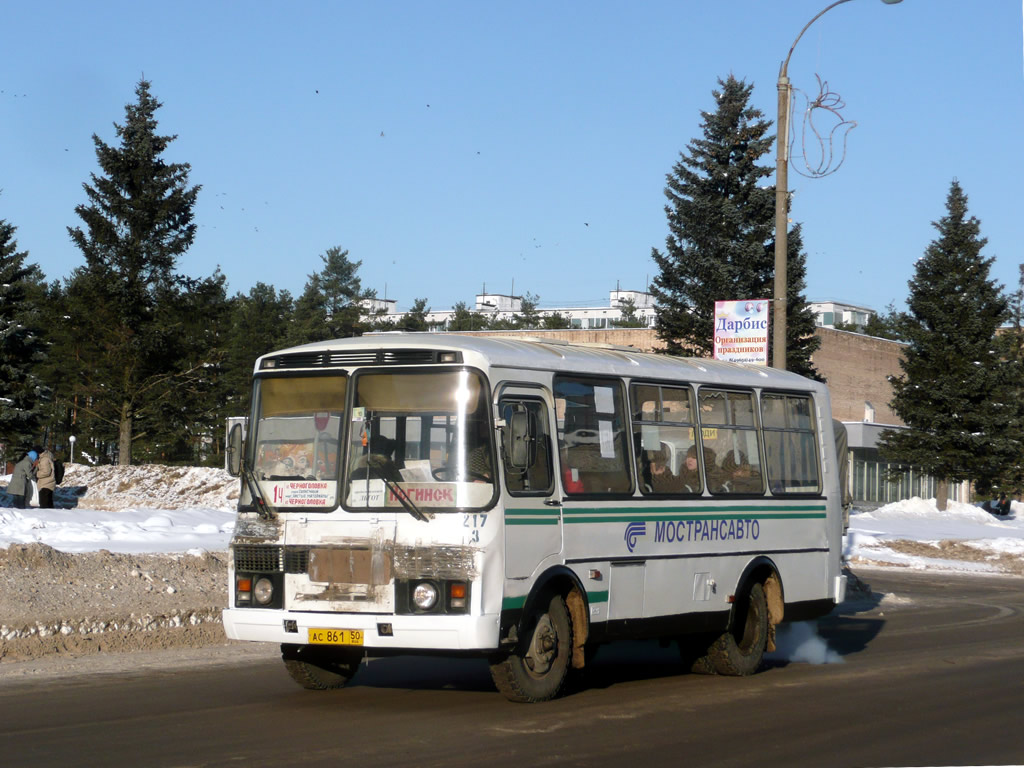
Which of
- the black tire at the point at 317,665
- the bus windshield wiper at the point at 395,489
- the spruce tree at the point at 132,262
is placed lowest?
the black tire at the point at 317,665

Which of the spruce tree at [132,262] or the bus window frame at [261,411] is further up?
the spruce tree at [132,262]

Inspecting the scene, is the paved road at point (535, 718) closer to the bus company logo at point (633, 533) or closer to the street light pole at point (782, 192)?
the bus company logo at point (633, 533)

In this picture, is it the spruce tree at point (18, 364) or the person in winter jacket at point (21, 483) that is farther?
the spruce tree at point (18, 364)

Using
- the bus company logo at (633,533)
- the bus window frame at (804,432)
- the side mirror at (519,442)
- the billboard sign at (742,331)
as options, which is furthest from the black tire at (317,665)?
the billboard sign at (742,331)

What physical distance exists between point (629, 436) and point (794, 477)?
2.96m

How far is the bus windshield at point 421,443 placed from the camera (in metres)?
10.0

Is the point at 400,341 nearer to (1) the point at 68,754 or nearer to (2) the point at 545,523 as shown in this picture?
→ (2) the point at 545,523

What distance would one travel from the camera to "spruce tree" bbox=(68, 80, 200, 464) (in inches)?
1908

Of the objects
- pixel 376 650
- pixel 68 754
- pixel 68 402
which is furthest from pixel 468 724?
pixel 68 402

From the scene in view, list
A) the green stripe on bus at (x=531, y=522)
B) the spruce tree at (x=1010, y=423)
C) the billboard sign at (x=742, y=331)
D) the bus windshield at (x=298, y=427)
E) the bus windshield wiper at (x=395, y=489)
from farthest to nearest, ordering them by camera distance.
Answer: the spruce tree at (x=1010, y=423), the billboard sign at (x=742, y=331), the bus windshield at (x=298, y=427), the green stripe on bus at (x=531, y=522), the bus windshield wiper at (x=395, y=489)

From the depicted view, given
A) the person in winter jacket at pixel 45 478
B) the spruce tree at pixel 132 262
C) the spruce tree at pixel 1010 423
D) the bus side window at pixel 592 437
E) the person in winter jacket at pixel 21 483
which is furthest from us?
the spruce tree at pixel 1010 423

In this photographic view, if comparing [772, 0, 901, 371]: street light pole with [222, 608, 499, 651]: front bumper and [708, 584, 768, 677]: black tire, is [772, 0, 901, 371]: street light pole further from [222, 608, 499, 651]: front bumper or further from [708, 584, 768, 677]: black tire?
[222, 608, 499, 651]: front bumper

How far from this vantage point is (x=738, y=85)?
50031 mm

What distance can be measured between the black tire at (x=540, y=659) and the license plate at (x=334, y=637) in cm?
108
